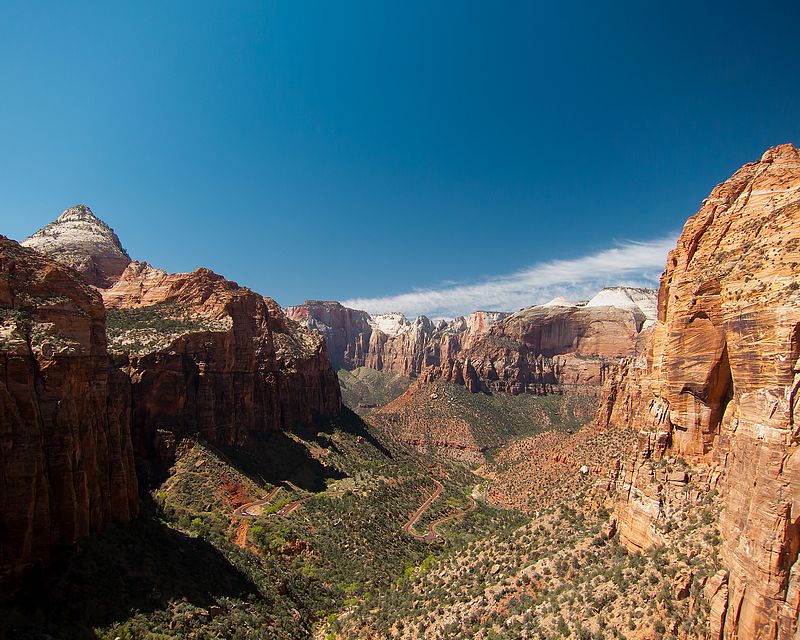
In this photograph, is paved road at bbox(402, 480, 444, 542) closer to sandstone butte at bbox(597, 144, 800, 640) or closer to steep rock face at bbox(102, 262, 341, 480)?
steep rock face at bbox(102, 262, 341, 480)

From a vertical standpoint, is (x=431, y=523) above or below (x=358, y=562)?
below

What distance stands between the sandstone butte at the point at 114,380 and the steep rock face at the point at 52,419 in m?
0.08

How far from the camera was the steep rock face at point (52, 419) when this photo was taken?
1127 inches

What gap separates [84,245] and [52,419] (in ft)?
261

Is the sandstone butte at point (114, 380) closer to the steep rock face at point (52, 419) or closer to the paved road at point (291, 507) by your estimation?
the steep rock face at point (52, 419)

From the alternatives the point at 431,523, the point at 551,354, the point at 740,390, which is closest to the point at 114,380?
the point at 431,523

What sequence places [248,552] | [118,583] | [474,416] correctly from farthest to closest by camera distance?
[474,416]
[248,552]
[118,583]

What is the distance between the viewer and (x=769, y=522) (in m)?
18.9

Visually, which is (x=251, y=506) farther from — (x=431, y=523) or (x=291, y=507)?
(x=431, y=523)

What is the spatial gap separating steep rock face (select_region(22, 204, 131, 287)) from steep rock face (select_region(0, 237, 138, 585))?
199 feet

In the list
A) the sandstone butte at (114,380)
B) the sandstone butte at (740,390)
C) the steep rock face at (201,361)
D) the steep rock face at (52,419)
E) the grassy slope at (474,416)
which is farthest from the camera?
the grassy slope at (474,416)

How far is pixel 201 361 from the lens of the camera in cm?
6819

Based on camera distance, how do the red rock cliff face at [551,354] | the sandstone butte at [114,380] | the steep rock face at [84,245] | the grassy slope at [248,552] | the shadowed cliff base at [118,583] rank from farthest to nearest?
the red rock cliff face at [551,354]
the steep rock face at [84,245]
the grassy slope at [248,552]
the sandstone butte at [114,380]
the shadowed cliff base at [118,583]

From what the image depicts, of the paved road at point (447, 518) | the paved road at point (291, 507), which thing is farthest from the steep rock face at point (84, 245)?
the paved road at point (447, 518)
